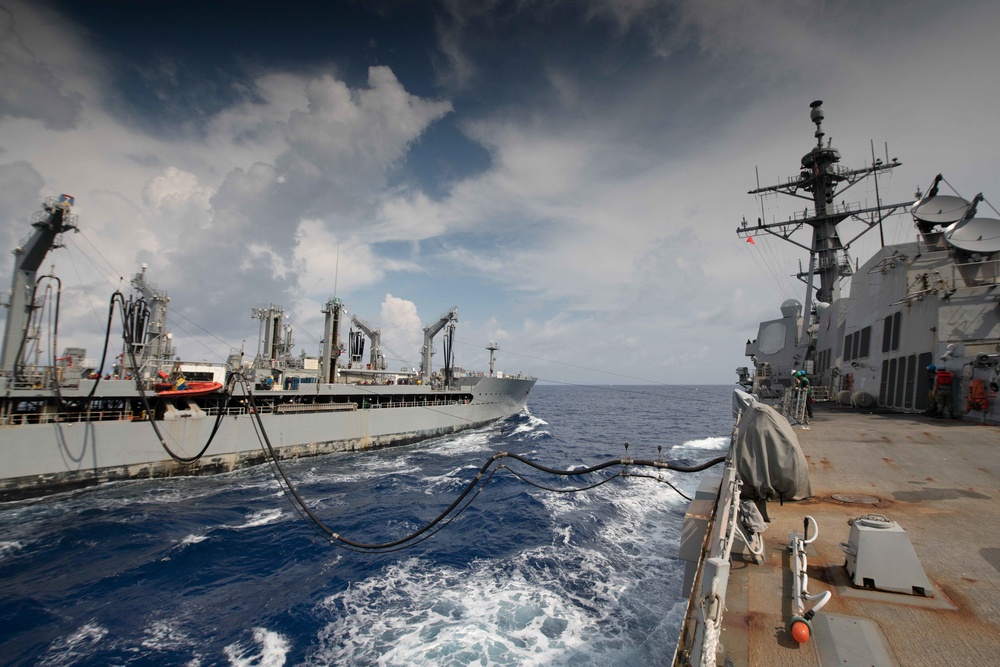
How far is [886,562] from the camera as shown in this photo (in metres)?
4.14

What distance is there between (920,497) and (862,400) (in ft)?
40.5

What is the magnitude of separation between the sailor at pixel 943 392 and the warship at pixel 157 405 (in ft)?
67.4

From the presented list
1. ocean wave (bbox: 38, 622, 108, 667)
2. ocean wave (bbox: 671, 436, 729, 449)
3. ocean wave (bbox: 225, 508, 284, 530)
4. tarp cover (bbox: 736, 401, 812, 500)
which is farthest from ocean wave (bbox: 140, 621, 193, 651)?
ocean wave (bbox: 671, 436, 729, 449)

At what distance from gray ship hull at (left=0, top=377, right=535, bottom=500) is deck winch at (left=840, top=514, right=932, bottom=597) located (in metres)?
20.1

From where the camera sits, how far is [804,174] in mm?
29641

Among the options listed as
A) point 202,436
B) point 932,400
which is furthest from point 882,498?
point 202,436

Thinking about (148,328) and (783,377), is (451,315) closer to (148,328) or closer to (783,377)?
(148,328)

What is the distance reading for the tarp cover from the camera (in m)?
A: 6.24

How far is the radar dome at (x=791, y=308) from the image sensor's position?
29766mm

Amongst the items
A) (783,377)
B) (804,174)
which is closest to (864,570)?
(783,377)

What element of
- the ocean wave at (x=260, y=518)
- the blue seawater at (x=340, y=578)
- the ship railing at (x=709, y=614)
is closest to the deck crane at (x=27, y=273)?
the blue seawater at (x=340, y=578)

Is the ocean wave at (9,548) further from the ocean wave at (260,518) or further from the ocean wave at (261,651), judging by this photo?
the ocean wave at (261,651)

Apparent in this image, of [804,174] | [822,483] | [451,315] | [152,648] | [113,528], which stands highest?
[804,174]

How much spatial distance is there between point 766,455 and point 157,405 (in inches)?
1196
